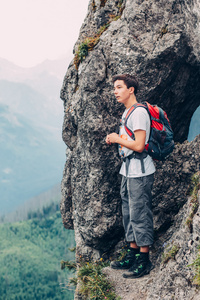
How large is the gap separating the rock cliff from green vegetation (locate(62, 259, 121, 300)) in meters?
0.91

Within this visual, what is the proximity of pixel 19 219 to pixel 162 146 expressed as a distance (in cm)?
15515

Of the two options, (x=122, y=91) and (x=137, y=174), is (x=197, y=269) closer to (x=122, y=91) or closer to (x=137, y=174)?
(x=137, y=174)

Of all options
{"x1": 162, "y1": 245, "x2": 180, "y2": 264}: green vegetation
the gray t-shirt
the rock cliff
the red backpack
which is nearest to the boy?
the gray t-shirt

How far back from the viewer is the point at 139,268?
6910 millimetres

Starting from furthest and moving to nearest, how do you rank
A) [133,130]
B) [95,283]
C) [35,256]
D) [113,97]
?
[35,256] → [113,97] → [95,283] → [133,130]

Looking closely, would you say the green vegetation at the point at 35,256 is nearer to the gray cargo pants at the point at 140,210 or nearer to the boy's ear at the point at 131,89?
the gray cargo pants at the point at 140,210

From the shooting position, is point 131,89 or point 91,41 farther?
point 91,41

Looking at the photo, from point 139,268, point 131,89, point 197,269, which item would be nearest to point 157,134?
point 131,89

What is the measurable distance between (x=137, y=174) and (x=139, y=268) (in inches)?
84.9

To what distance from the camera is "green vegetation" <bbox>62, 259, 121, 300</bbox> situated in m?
7.09

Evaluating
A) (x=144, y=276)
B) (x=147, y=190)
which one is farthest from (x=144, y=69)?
(x=144, y=276)

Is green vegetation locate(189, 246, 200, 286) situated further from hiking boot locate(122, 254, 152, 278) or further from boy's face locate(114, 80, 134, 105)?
boy's face locate(114, 80, 134, 105)

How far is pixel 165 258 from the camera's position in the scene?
649 centimetres

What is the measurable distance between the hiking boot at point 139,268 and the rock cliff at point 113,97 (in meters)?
1.07
